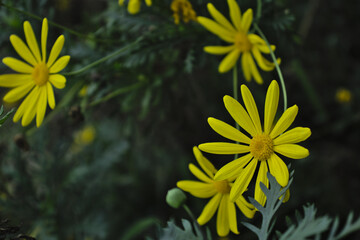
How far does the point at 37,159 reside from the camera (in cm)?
165

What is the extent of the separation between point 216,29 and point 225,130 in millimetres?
349

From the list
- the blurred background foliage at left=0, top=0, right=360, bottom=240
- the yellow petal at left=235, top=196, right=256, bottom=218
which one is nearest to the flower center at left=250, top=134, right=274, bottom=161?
the yellow petal at left=235, top=196, right=256, bottom=218

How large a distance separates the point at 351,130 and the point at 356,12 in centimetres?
60

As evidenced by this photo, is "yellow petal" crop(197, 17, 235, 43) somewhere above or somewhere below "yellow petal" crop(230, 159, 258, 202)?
above

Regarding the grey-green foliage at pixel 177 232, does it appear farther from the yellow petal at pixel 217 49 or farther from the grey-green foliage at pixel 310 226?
the yellow petal at pixel 217 49

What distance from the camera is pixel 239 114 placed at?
2.64 ft

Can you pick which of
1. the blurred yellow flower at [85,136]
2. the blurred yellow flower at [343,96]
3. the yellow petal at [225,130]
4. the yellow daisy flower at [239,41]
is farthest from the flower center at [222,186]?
the blurred yellow flower at [85,136]

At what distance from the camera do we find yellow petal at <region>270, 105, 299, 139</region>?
0.74 m

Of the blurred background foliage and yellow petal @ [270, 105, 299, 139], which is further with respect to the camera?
the blurred background foliage

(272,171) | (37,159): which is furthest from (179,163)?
(272,171)

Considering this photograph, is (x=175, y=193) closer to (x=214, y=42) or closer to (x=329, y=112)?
(x=214, y=42)

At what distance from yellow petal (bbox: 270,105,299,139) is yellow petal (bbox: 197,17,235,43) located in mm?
369

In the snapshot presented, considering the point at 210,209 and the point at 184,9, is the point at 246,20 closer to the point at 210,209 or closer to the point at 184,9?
the point at 184,9

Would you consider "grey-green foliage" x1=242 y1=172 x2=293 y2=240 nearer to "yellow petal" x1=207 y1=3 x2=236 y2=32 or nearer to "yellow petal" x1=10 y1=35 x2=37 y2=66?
"yellow petal" x1=207 y1=3 x2=236 y2=32
